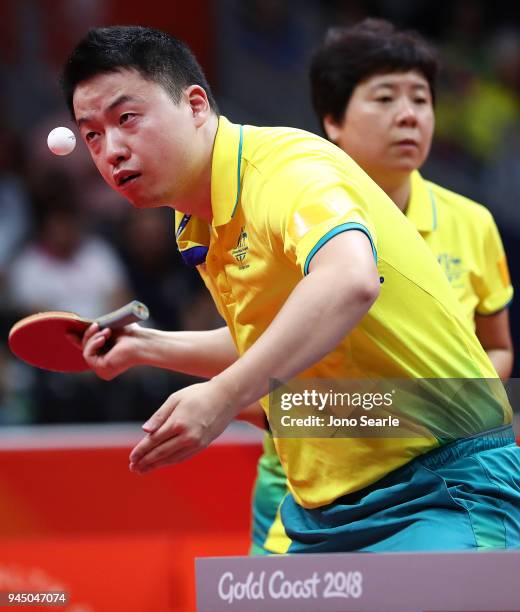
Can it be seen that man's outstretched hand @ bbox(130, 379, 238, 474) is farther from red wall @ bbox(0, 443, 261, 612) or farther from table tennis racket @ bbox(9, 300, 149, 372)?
red wall @ bbox(0, 443, 261, 612)

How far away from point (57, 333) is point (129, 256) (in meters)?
3.66

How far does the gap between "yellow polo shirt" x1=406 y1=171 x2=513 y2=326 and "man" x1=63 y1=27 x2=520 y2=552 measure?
990 millimetres

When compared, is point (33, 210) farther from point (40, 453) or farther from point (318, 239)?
point (318, 239)

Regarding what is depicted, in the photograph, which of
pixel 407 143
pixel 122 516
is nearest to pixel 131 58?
pixel 407 143

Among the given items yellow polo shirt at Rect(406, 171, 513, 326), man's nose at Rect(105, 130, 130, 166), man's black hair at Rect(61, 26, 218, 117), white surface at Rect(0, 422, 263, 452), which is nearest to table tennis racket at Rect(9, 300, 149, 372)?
man's nose at Rect(105, 130, 130, 166)

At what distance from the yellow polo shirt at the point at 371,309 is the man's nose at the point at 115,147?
0.19 m

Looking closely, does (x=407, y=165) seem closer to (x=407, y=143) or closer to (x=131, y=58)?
(x=407, y=143)

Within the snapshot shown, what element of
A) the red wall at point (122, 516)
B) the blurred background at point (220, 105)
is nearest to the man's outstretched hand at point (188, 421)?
the red wall at point (122, 516)

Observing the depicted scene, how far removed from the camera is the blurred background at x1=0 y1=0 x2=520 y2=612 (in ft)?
12.9

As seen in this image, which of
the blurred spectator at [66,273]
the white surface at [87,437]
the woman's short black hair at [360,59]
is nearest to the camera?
the woman's short black hair at [360,59]

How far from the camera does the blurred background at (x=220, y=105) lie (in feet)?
19.6

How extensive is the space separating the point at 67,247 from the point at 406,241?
4025mm

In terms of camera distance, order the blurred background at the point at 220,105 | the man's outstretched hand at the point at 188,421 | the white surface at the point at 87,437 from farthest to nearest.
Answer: the blurred background at the point at 220,105, the white surface at the point at 87,437, the man's outstretched hand at the point at 188,421

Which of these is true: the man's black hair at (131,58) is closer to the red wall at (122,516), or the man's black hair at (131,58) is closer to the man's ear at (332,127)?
the man's ear at (332,127)
